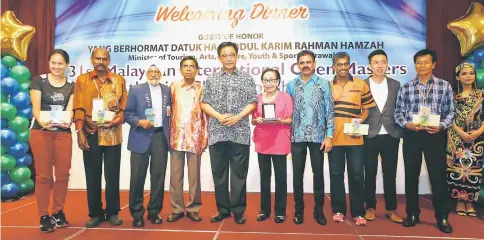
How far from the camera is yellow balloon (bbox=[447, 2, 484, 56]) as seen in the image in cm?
A: 393

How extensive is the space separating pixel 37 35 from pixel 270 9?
3210mm

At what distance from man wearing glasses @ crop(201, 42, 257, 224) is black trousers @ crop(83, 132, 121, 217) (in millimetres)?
852

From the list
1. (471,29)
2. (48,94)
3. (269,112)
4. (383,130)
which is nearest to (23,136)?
(48,94)

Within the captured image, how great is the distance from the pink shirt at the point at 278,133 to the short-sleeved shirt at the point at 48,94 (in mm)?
1666

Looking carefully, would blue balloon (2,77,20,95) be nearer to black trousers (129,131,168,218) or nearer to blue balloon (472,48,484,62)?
black trousers (129,131,168,218)

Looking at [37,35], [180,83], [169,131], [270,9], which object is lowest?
[169,131]

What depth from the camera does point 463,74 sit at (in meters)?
A: 3.45

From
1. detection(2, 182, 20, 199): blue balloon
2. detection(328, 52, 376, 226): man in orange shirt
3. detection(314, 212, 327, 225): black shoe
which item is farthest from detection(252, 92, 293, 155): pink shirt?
detection(2, 182, 20, 199): blue balloon

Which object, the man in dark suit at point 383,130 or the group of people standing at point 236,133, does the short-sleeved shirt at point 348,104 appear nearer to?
the group of people standing at point 236,133

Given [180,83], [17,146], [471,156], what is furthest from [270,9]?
[17,146]

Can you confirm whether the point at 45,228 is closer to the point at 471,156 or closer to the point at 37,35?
the point at 37,35

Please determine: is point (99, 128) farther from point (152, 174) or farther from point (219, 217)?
point (219, 217)

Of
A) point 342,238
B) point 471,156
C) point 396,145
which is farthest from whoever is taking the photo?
point 471,156

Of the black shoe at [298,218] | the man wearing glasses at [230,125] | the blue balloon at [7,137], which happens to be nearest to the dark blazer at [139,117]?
the man wearing glasses at [230,125]
